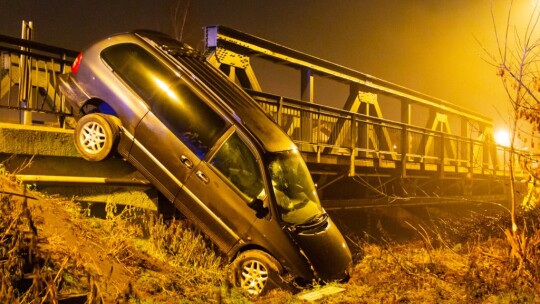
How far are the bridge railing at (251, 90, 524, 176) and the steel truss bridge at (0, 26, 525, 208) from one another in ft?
0.07

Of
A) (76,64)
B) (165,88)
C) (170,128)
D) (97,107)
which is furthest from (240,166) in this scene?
(76,64)

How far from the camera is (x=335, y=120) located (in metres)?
13.5

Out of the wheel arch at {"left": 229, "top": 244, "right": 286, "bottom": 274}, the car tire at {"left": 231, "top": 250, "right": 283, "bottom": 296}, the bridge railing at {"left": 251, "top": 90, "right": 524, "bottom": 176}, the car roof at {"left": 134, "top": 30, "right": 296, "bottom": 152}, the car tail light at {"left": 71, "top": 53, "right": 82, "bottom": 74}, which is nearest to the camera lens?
the car tire at {"left": 231, "top": 250, "right": 283, "bottom": 296}

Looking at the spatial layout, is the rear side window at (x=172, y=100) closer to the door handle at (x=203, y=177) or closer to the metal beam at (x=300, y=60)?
the door handle at (x=203, y=177)

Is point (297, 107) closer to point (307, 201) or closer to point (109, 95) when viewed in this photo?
point (307, 201)

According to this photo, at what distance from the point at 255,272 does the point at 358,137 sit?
8.20 m

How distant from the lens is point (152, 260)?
7586mm

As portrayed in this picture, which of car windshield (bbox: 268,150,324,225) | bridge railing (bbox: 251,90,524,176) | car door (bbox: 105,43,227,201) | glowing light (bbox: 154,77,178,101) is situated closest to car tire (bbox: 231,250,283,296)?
car windshield (bbox: 268,150,324,225)

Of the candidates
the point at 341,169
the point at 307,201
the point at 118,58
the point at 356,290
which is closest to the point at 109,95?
the point at 118,58

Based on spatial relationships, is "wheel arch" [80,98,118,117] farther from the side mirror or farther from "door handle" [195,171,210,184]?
the side mirror

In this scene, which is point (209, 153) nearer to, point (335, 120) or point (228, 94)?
point (228, 94)

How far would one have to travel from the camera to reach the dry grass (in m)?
5.24

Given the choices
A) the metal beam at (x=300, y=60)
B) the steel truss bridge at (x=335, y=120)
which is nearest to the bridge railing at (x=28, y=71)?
the steel truss bridge at (x=335, y=120)

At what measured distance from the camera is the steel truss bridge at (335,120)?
9.06 m
